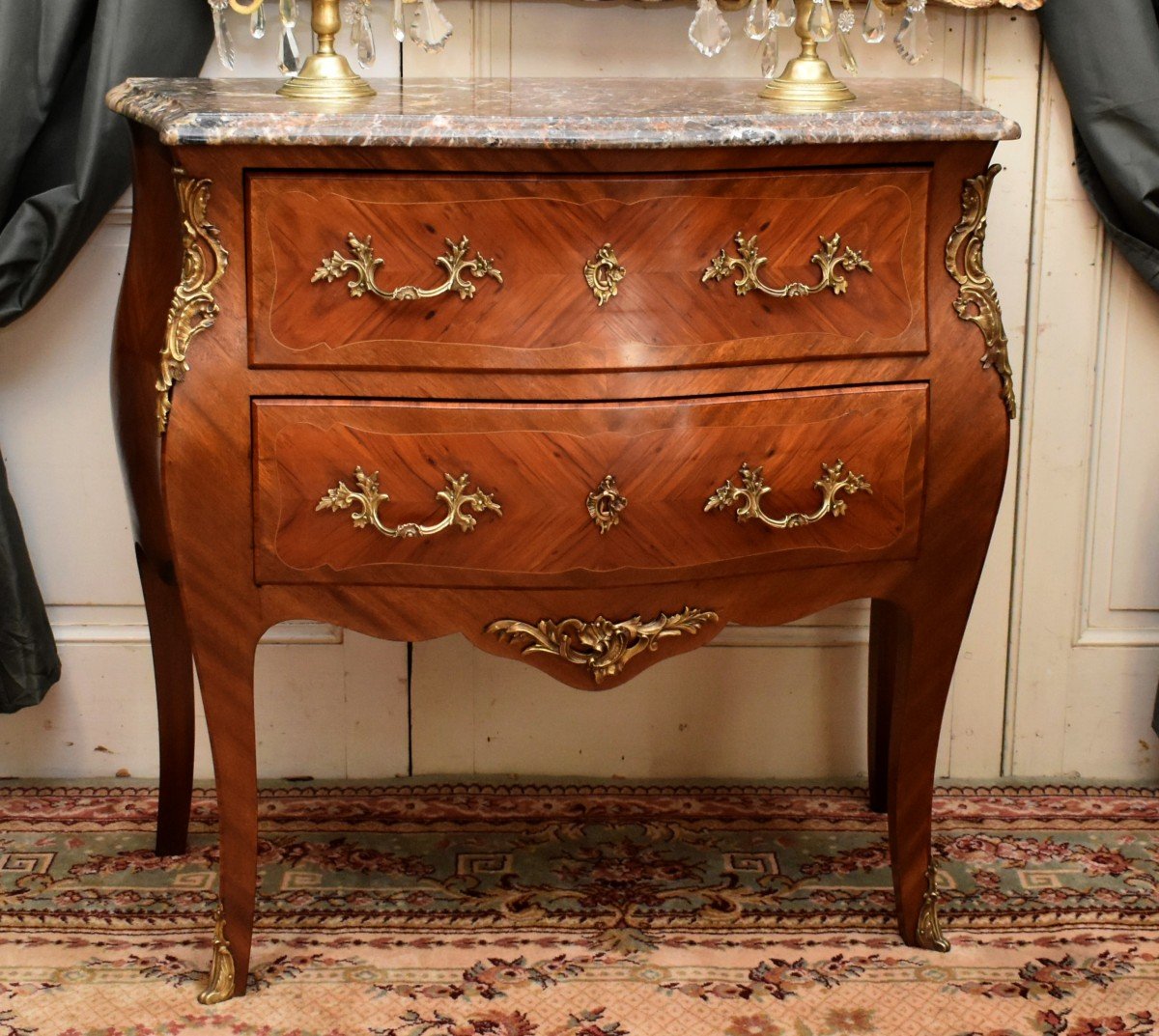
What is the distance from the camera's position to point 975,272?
1.61 metres

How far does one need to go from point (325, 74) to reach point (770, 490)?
69cm

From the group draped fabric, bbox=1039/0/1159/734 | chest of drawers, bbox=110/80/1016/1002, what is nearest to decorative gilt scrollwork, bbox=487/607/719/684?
chest of drawers, bbox=110/80/1016/1002

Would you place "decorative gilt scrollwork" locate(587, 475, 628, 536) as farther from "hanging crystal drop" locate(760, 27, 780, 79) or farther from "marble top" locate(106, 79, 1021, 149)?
"hanging crystal drop" locate(760, 27, 780, 79)

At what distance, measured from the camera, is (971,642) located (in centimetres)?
232

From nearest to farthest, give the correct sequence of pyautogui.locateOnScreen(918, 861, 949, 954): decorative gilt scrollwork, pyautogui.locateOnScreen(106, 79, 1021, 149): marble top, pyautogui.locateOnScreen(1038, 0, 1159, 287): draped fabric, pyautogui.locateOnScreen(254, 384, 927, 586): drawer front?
pyautogui.locateOnScreen(106, 79, 1021, 149): marble top < pyautogui.locateOnScreen(254, 384, 927, 586): drawer front < pyautogui.locateOnScreen(918, 861, 949, 954): decorative gilt scrollwork < pyautogui.locateOnScreen(1038, 0, 1159, 287): draped fabric

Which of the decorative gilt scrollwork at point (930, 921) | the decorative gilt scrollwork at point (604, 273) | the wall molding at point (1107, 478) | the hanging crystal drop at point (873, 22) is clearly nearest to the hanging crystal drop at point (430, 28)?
the decorative gilt scrollwork at point (604, 273)

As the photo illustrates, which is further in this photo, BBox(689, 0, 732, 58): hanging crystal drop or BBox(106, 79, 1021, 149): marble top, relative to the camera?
BBox(689, 0, 732, 58): hanging crystal drop

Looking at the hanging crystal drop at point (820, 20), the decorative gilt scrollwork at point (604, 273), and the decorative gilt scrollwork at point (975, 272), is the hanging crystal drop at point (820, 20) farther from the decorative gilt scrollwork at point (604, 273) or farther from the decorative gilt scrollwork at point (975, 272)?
the decorative gilt scrollwork at point (604, 273)

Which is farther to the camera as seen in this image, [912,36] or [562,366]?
[912,36]

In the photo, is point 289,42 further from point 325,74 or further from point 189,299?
point 189,299

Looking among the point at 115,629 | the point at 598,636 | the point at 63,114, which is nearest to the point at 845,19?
the point at 598,636

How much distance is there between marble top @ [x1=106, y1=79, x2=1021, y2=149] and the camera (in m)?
1.43

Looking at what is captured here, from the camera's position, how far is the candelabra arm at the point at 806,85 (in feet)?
5.39

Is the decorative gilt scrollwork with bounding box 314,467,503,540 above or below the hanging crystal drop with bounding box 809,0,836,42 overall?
below
